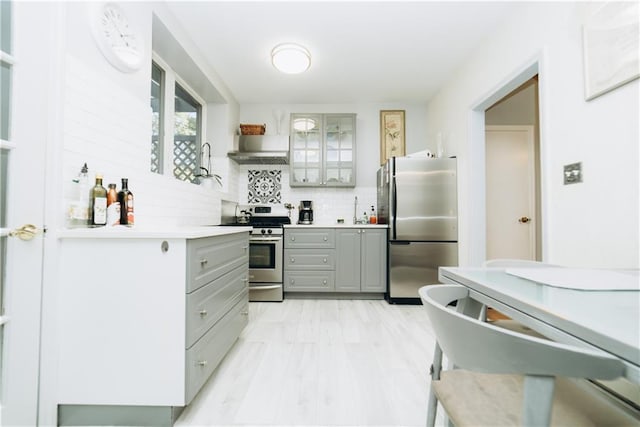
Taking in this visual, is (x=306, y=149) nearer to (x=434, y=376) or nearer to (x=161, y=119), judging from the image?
(x=161, y=119)

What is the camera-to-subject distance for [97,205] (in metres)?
1.41

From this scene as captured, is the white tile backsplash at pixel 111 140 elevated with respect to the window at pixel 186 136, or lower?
lower

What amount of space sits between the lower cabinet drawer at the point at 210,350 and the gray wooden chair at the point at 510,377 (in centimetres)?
105

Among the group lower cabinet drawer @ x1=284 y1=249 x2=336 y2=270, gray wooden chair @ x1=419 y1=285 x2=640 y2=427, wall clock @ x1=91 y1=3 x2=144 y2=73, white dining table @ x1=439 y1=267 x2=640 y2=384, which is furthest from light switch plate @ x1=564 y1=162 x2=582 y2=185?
wall clock @ x1=91 y1=3 x2=144 y2=73

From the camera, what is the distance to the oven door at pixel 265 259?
10.9 ft

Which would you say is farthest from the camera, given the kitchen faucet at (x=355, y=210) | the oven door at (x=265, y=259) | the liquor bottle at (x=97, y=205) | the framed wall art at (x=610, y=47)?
the kitchen faucet at (x=355, y=210)

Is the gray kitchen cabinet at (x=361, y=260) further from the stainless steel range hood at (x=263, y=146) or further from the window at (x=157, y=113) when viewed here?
the window at (x=157, y=113)

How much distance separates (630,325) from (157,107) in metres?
3.15

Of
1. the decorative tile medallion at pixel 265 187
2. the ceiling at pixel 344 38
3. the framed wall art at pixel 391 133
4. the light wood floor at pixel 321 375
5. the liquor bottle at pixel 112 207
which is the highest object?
the ceiling at pixel 344 38

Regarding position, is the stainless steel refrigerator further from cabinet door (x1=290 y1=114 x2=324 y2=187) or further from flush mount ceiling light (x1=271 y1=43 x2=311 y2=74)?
flush mount ceiling light (x1=271 y1=43 x2=311 y2=74)

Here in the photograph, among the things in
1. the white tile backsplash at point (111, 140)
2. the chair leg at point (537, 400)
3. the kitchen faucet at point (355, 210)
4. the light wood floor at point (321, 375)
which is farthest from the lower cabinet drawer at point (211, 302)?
the kitchen faucet at point (355, 210)

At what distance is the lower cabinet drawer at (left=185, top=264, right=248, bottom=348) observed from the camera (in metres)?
1.31

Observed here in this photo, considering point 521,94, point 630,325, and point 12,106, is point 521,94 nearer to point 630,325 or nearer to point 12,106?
point 630,325

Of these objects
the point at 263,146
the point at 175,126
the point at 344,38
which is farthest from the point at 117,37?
the point at 263,146
